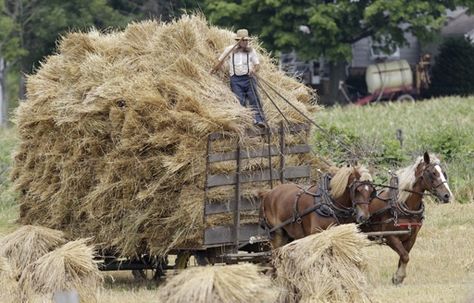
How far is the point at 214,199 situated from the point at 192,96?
129 cm

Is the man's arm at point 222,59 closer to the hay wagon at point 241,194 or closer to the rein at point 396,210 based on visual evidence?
the hay wagon at point 241,194

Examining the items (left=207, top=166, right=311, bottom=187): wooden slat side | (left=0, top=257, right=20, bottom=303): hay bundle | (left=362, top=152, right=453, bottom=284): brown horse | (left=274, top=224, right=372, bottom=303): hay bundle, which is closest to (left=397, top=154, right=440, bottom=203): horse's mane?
(left=362, top=152, right=453, bottom=284): brown horse

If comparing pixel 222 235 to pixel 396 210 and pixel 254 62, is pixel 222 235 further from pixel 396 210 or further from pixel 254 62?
pixel 254 62

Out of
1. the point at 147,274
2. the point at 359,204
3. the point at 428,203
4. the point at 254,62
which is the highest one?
the point at 254,62

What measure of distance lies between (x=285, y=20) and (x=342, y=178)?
92.6 feet

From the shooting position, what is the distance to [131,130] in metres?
14.7

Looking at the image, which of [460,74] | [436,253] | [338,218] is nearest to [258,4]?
[460,74]

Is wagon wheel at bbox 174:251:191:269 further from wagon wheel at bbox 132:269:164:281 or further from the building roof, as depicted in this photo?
the building roof

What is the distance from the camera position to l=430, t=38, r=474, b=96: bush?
45.0 metres

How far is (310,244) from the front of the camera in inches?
473

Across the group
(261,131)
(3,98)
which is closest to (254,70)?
(261,131)

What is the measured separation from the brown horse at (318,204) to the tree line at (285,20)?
25.2m

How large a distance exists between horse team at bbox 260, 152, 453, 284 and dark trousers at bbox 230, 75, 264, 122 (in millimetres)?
1083

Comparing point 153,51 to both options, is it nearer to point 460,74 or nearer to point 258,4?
point 258,4
